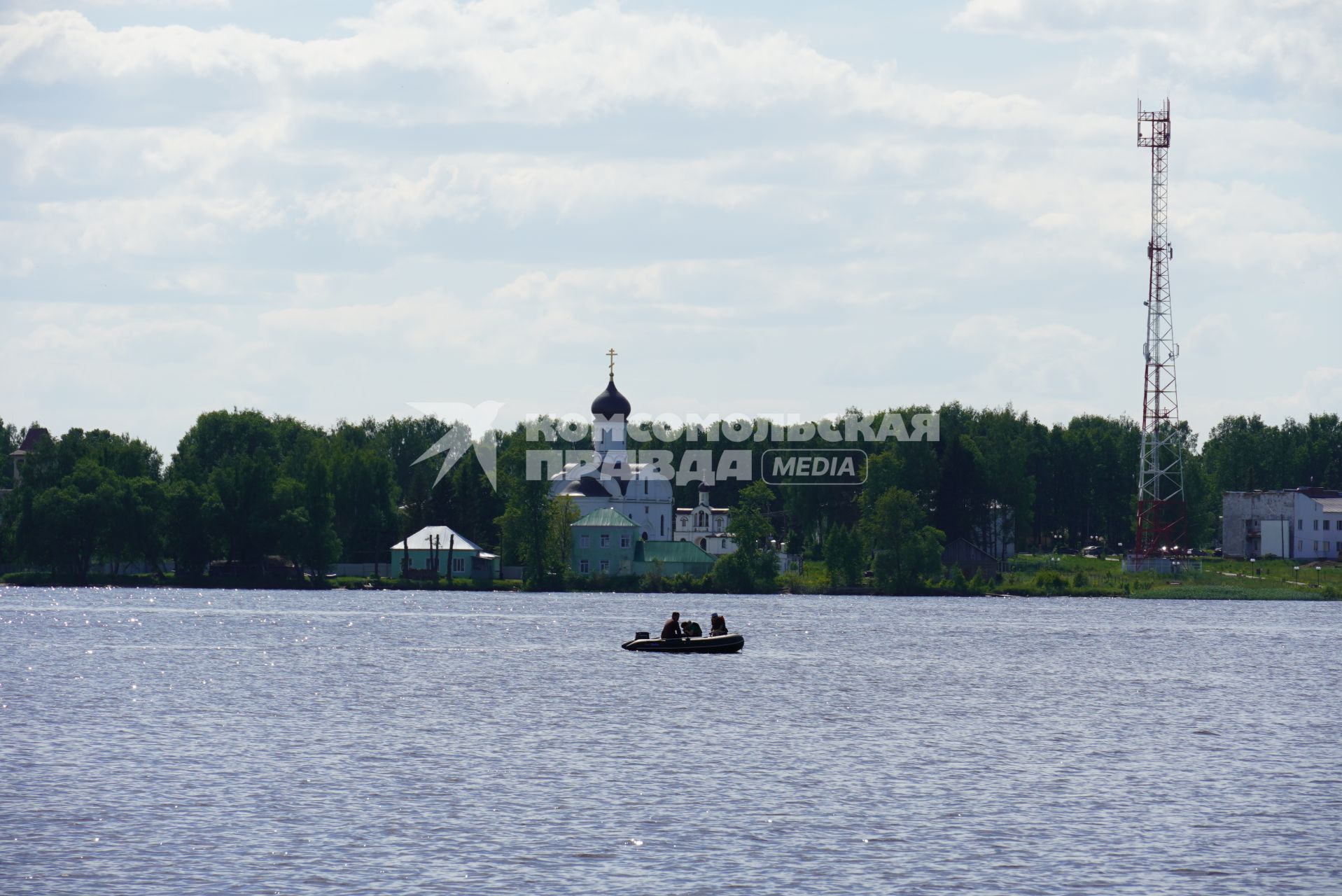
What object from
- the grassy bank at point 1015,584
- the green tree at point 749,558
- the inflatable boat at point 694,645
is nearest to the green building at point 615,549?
the grassy bank at point 1015,584

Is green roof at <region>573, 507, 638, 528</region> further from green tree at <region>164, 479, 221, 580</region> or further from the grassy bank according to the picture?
green tree at <region>164, 479, 221, 580</region>

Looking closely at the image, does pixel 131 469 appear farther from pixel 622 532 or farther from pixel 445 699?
pixel 445 699

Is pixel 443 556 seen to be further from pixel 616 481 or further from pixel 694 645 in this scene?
pixel 694 645

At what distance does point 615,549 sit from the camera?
147625 mm

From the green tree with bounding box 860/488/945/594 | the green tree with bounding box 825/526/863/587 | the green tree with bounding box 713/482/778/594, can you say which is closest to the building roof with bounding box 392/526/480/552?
the green tree with bounding box 713/482/778/594

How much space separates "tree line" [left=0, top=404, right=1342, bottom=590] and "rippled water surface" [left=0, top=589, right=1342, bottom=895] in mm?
59179

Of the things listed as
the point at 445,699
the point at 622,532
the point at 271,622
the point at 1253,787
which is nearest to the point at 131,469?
the point at 622,532

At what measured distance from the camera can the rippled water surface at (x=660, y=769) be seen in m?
27.9

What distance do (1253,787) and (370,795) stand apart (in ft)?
59.6

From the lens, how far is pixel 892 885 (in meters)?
26.9

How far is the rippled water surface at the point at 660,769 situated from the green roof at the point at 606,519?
7000 centimetres

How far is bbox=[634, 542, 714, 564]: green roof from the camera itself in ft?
478

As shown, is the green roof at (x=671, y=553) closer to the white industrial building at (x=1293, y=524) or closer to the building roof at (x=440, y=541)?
the building roof at (x=440, y=541)

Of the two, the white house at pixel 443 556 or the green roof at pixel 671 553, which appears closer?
the green roof at pixel 671 553
